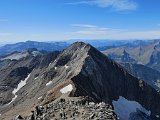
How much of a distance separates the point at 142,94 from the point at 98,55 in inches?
1266

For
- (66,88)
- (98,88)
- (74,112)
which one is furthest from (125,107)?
(74,112)

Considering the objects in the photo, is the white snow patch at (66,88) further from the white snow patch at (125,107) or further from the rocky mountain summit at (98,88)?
the white snow patch at (125,107)

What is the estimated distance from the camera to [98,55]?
589 feet

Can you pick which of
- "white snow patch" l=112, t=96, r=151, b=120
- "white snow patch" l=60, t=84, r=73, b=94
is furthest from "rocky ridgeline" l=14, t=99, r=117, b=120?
"white snow patch" l=112, t=96, r=151, b=120

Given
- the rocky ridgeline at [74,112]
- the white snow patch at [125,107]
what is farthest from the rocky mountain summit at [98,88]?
the rocky ridgeline at [74,112]

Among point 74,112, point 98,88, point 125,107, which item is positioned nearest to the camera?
point 74,112

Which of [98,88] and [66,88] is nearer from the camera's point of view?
[66,88]

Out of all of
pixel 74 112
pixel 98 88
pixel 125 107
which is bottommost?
pixel 125 107

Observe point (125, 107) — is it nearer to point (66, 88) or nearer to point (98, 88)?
point (98, 88)

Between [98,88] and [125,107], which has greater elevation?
[98,88]

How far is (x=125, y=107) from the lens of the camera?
144375 millimetres

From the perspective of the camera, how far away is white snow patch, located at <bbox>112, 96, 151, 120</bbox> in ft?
446

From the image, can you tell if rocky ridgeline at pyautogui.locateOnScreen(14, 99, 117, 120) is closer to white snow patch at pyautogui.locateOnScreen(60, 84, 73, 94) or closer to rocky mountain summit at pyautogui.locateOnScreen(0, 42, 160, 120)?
white snow patch at pyautogui.locateOnScreen(60, 84, 73, 94)

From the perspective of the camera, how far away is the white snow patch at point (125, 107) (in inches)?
5348
